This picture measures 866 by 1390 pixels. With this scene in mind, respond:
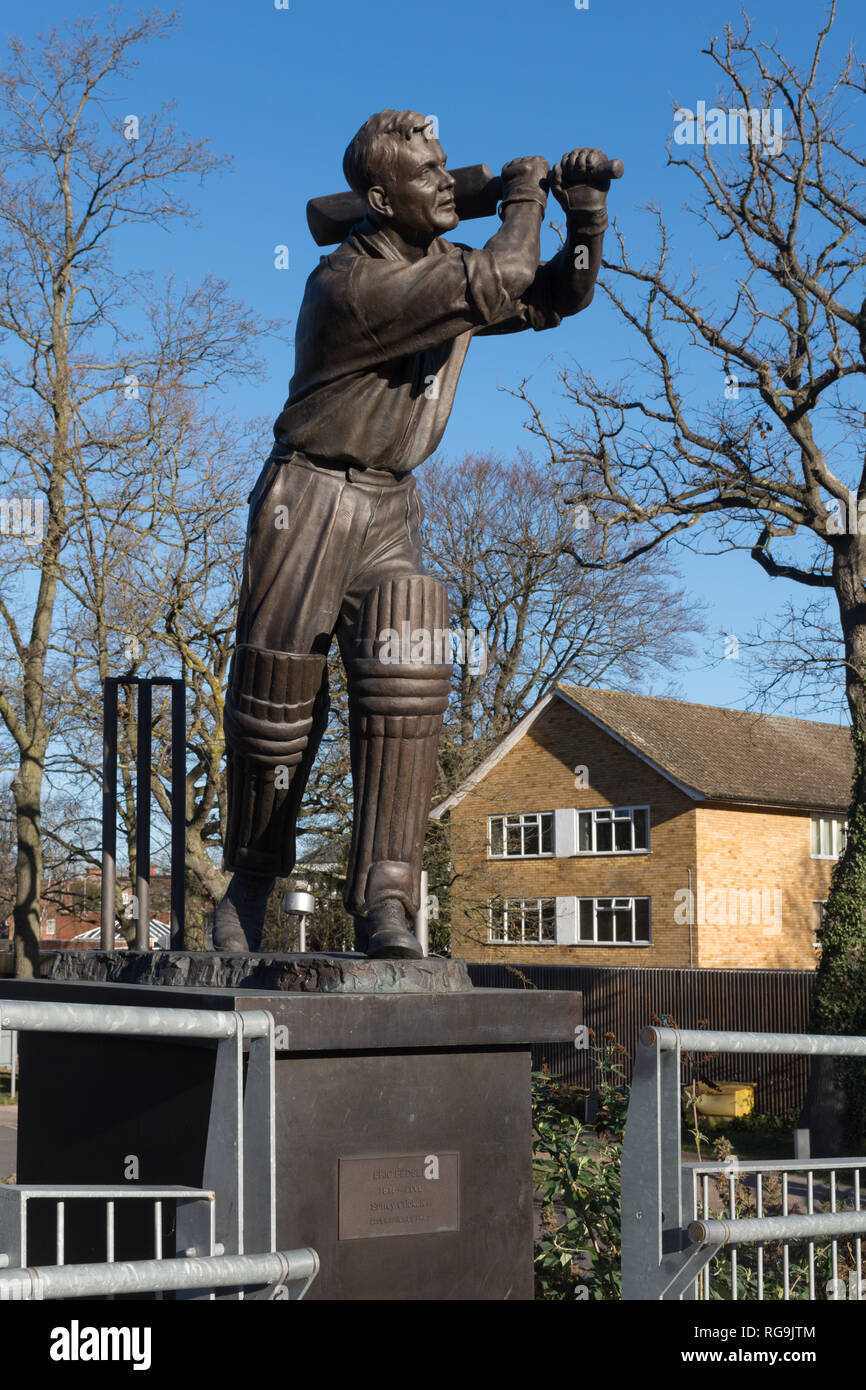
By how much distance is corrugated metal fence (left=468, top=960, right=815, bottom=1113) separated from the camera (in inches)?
861

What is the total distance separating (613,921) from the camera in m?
31.8

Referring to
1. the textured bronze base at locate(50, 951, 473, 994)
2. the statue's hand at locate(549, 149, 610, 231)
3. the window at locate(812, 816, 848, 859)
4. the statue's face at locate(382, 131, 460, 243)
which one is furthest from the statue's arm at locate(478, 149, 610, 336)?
the window at locate(812, 816, 848, 859)

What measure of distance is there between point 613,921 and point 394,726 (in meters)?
27.9

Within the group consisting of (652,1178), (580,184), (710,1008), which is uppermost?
(580,184)

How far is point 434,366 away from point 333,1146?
2436 mm

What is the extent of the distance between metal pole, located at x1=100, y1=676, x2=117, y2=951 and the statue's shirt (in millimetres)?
2322

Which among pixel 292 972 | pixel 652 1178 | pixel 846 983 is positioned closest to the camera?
pixel 652 1178

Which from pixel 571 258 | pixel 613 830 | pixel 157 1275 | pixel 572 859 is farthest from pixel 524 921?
pixel 157 1275

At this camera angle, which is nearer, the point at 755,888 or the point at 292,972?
the point at 292,972

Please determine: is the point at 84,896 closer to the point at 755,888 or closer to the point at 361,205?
the point at 755,888

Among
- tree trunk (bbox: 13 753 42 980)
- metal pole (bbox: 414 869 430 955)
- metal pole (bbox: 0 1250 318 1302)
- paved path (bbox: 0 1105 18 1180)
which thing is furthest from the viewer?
tree trunk (bbox: 13 753 42 980)

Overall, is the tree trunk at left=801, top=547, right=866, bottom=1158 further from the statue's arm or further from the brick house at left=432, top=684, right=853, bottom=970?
the statue's arm

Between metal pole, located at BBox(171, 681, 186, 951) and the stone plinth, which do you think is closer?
the stone plinth

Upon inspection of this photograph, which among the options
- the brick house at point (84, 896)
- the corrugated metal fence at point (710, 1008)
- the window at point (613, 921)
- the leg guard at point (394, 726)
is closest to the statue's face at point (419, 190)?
the leg guard at point (394, 726)
